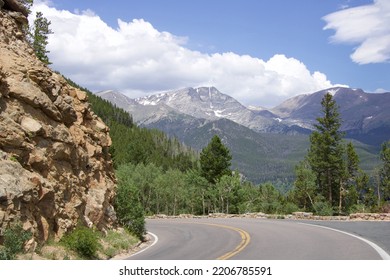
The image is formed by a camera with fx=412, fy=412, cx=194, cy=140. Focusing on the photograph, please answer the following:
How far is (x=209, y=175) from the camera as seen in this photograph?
2761 inches

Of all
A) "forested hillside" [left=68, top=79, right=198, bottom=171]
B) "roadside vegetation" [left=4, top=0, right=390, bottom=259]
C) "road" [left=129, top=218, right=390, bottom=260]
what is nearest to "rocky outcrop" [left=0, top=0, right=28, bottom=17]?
"roadside vegetation" [left=4, top=0, right=390, bottom=259]

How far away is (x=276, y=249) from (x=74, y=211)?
362 inches

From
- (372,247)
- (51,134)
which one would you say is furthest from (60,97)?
(372,247)

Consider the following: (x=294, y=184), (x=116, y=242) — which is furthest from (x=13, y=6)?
(x=294, y=184)

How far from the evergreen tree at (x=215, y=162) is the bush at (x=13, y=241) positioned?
2162 inches

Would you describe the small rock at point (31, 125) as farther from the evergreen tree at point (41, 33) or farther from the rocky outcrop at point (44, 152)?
the evergreen tree at point (41, 33)

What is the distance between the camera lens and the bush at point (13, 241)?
12.5 meters

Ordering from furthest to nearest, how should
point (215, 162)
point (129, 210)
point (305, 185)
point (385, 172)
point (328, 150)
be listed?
point (385, 172) → point (215, 162) → point (305, 185) → point (328, 150) → point (129, 210)

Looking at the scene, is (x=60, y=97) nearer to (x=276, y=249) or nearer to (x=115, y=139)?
(x=276, y=249)

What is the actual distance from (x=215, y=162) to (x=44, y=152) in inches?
2045

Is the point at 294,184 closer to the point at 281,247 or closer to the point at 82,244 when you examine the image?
the point at 281,247

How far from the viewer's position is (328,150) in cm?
6091

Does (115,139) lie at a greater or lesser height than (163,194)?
greater

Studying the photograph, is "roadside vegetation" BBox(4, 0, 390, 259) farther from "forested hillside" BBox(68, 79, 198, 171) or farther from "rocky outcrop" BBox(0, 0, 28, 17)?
"rocky outcrop" BBox(0, 0, 28, 17)
